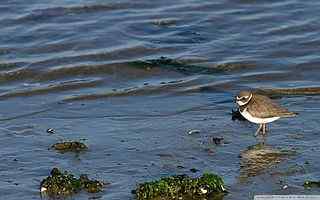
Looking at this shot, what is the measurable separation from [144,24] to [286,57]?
9.71ft

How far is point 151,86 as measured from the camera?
451 inches

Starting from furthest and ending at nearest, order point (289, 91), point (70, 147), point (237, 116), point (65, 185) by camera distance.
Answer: point (289, 91) < point (237, 116) < point (70, 147) < point (65, 185)

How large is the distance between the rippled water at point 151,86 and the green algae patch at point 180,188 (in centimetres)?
18

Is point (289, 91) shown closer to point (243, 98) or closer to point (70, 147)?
point (243, 98)

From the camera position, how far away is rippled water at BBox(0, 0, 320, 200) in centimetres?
827

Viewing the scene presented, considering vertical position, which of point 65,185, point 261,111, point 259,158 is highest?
point 261,111

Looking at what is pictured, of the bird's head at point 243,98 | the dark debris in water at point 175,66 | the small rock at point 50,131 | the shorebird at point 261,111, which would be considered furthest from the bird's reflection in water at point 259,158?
the dark debris in water at point 175,66

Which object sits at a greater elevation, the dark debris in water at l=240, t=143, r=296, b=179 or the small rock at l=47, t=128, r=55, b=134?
the small rock at l=47, t=128, r=55, b=134

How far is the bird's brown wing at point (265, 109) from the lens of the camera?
369 inches

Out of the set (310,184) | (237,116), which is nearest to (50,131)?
(237,116)

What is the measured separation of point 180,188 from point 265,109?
2332 mm

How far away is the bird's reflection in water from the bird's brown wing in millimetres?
557

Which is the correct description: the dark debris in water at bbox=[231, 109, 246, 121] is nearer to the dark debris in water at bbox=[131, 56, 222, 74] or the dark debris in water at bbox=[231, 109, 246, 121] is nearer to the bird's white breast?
the bird's white breast

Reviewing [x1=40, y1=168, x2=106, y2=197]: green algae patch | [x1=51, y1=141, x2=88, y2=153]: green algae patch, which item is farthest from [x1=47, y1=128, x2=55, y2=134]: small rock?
[x1=40, y1=168, x2=106, y2=197]: green algae patch
